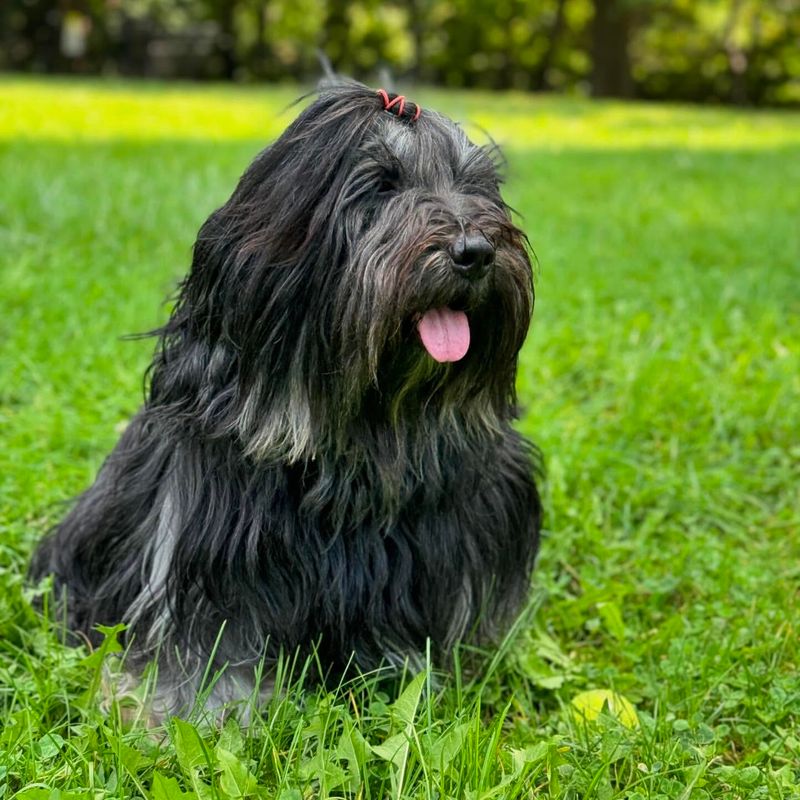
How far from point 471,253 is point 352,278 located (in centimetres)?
25

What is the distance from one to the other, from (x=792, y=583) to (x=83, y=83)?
2077cm

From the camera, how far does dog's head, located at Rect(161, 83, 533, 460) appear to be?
2.23 m

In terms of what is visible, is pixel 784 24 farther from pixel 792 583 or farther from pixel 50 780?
pixel 50 780

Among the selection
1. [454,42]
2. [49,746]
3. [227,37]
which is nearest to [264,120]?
[49,746]

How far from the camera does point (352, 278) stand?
7.38 feet

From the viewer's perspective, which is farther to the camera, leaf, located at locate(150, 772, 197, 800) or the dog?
the dog

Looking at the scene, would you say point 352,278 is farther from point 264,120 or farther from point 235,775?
point 264,120

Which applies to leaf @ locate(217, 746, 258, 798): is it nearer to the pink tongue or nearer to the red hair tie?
the pink tongue

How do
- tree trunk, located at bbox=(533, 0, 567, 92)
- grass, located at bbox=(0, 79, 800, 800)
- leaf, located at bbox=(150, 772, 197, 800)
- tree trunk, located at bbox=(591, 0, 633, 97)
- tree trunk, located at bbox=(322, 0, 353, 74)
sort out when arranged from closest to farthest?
leaf, located at bbox=(150, 772, 197, 800), grass, located at bbox=(0, 79, 800, 800), tree trunk, located at bbox=(591, 0, 633, 97), tree trunk, located at bbox=(533, 0, 567, 92), tree trunk, located at bbox=(322, 0, 353, 74)

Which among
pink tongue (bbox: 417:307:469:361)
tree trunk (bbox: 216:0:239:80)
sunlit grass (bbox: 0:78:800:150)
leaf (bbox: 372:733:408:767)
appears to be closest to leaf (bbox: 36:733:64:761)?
leaf (bbox: 372:733:408:767)

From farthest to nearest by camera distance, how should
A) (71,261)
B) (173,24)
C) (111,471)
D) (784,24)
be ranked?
(173,24), (784,24), (71,261), (111,471)

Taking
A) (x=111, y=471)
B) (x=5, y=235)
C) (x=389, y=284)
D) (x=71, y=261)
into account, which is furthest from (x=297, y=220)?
(x=5, y=235)

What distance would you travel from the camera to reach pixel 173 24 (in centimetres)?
3106

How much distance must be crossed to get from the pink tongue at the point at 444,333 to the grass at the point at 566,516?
737 millimetres
